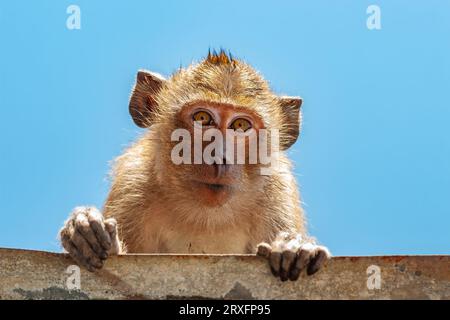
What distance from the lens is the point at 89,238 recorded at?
488cm

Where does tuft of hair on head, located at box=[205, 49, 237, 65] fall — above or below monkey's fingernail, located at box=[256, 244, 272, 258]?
above

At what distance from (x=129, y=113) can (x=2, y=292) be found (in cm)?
373

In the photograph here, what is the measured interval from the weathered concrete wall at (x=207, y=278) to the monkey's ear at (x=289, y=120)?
3.53 metres

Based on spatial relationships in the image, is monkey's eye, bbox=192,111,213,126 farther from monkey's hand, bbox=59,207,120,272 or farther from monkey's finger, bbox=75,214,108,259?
monkey's finger, bbox=75,214,108,259

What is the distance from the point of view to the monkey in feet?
21.4

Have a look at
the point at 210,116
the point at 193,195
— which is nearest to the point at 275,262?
the point at 193,195

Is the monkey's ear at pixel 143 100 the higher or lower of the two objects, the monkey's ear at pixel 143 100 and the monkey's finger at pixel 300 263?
the higher

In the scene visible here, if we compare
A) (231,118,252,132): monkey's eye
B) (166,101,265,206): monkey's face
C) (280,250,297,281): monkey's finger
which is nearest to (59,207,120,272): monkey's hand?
(280,250,297,281): monkey's finger

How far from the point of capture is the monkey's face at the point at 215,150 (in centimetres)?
614

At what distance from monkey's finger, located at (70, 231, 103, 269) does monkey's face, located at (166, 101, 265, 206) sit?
151 cm

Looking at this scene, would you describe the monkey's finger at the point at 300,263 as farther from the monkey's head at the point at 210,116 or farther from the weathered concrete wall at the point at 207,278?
the monkey's head at the point at 210,116

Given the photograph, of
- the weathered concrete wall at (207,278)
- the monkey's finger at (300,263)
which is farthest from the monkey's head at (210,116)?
the weathered concrete wall at (207,278)
